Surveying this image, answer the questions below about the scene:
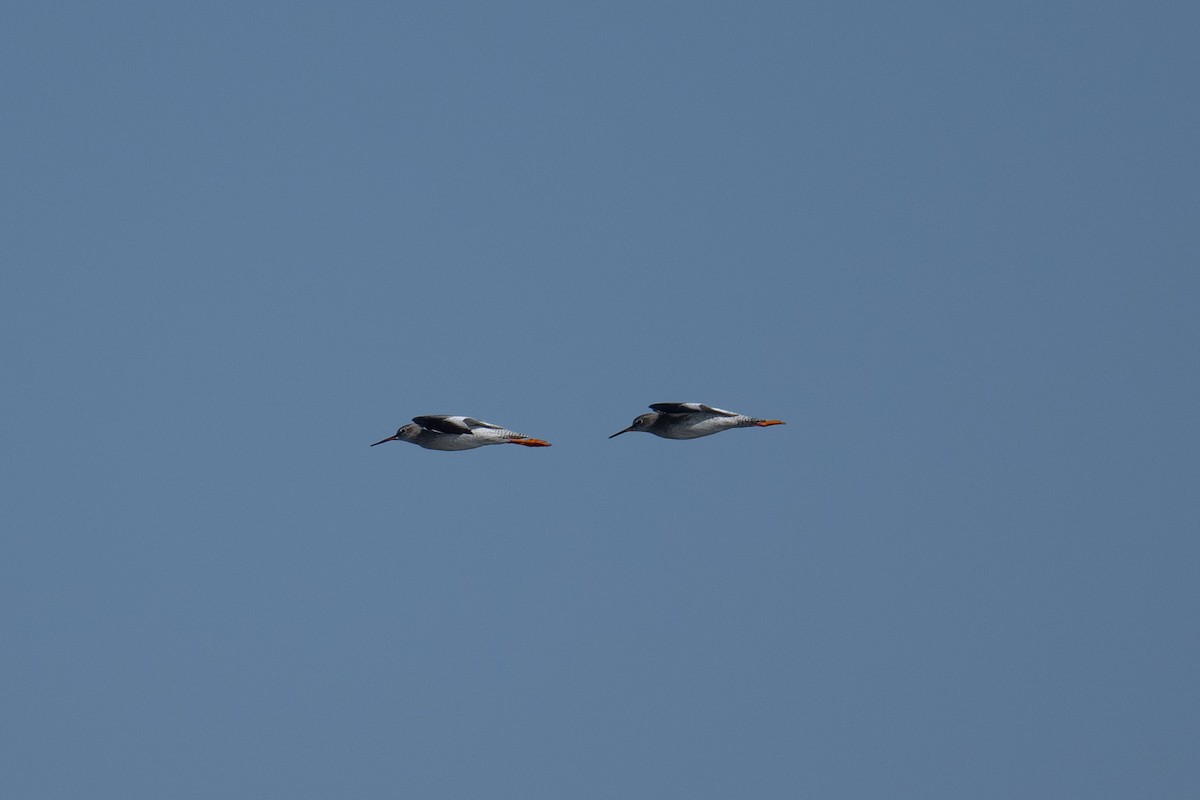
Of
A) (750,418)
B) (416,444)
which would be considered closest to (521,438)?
(416,444)

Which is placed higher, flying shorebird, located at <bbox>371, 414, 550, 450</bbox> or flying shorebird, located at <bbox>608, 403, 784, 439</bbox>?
flying shorebird, located at <bbox>608, 403, 784, 439</bbox>

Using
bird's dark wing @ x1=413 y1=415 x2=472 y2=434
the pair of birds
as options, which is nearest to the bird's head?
the pair of birds

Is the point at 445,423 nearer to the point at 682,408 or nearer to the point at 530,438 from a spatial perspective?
the point at 530,438

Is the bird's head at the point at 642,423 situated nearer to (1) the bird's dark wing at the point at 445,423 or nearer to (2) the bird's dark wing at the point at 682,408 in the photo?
(2) the bird's dark wing at the point at 682,408

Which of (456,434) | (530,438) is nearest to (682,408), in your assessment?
(530,438)

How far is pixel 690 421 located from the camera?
79875 millimetres

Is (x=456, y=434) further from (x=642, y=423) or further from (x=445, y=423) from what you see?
(x=642, y=423)

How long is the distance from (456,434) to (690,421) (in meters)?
10.5

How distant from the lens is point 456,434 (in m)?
78.9

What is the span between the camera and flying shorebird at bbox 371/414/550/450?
78.7m

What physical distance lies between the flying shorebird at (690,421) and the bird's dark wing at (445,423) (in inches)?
279

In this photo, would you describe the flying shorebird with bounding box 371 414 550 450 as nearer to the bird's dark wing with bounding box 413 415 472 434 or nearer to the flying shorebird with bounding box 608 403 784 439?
the bird's dark wing with bounding box 413 415 472 434

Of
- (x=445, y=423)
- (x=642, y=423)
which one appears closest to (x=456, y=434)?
(x=445, y=423)

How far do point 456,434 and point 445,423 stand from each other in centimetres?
80
